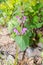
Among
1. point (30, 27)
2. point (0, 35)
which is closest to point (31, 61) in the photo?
point (30, 27)

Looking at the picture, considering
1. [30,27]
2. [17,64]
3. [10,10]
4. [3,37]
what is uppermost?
[10,10]

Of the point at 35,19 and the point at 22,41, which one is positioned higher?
the point at 35,19

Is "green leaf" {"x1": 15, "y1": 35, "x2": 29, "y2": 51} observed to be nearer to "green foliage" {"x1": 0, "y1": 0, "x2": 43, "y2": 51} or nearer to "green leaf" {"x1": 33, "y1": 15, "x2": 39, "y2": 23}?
"green foliage" {"x1": 0, "y1": 0, "x2": 43, "y2": 51}


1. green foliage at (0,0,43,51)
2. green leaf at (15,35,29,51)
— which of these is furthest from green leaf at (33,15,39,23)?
green leaf at (15,35,29,51)

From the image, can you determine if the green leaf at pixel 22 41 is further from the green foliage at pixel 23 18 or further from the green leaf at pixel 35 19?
the green leaf at pixel 35 19

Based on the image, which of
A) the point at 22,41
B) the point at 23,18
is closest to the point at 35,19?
the point at 23,18

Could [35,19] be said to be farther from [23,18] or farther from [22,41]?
[22,41]

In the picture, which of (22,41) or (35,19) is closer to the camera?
(22,41)

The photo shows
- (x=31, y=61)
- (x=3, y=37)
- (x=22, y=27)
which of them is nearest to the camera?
(x=22, y=27)

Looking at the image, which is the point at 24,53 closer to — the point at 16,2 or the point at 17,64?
the point at 17,64

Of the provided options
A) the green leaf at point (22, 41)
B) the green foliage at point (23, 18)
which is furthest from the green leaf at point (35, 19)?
the green leaf at point (22, 41)

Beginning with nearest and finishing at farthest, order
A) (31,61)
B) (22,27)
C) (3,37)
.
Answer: (22,27)
(31,61)
(3,37)
